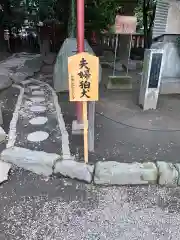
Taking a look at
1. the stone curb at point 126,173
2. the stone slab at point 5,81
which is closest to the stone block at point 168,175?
the stone curb at point 126,173

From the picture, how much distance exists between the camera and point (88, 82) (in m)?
3.21

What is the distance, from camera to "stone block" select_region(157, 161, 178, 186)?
328cm

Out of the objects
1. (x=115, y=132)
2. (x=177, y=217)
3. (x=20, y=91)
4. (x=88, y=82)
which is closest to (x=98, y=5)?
(x=20, y=91)

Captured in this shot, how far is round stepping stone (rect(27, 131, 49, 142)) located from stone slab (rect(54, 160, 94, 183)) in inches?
37.2

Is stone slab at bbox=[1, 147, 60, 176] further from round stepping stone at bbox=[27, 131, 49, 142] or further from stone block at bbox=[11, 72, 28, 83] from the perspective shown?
stone block at bbox=[11, 72, 28, 83]

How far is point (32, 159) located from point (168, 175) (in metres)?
1.80

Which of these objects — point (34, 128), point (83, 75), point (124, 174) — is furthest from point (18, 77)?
point (124, 174)

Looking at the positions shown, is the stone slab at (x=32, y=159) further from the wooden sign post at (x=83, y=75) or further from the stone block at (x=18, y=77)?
the stone block at (x=18, y=77)

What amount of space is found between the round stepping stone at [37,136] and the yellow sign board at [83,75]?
1.28 metres

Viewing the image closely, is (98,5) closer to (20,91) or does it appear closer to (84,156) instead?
(20,91)

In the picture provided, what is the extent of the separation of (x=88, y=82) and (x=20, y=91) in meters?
4.26

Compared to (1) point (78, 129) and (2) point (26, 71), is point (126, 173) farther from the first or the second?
→ (2) point (26, 71)

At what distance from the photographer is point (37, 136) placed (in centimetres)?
433

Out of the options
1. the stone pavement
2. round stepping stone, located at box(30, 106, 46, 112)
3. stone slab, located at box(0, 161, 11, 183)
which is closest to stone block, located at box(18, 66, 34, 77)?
the stone pavement
